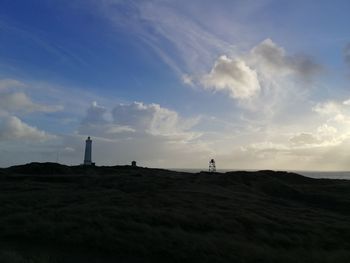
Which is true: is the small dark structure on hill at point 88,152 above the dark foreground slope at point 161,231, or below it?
above

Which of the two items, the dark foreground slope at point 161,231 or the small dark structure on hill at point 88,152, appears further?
the small dark structure on hill at point 88,152

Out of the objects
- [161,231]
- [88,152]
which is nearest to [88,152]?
[88,152]

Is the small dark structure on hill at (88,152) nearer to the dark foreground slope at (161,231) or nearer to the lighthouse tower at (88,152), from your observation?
the lighthouse tower at (88,152)

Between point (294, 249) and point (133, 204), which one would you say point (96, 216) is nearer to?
point (133, 204)

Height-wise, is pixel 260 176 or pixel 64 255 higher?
pixel 260 176

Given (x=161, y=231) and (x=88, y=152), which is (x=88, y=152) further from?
(x=161, y=231)

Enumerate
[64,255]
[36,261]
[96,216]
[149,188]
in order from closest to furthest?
[36,261]
[64,255]
[96,216]
[149,188]

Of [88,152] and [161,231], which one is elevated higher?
[88,152]

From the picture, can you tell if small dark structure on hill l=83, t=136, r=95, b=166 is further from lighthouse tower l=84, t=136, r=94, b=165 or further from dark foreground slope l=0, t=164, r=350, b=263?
dark foreground slope l=0, t=164, r=350, b=263

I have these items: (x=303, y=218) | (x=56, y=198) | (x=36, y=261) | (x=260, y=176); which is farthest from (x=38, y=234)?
(x=260, y=176)

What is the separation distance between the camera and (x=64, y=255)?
1586 centimetres

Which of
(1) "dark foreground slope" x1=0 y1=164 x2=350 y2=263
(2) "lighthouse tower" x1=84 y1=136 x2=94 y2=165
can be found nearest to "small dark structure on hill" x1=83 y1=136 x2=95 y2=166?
(2) "lighthouse tower" x1=84 y1=136 x2=94 y2=165

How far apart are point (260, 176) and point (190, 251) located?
129ft

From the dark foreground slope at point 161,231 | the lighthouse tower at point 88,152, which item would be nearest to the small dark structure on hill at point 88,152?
the lighthouse tower at point 88,152
